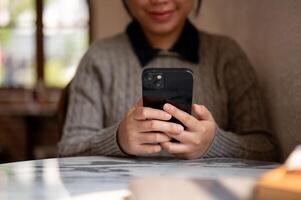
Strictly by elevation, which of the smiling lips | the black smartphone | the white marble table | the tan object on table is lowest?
the white marble table

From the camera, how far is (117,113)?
A: 1.05 meters

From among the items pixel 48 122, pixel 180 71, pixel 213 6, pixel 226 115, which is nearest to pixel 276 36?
pixel 226 115

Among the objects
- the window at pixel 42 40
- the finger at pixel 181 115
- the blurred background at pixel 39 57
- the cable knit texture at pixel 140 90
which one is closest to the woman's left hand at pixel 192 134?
the finger at pixel 181 115

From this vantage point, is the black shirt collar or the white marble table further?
the black shirt collar

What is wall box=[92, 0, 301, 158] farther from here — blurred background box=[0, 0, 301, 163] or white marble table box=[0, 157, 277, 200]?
blurred background box=[0, 0, 301, 163]

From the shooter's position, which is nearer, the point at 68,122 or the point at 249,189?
the point at 249,189

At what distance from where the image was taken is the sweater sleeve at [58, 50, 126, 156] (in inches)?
38.1

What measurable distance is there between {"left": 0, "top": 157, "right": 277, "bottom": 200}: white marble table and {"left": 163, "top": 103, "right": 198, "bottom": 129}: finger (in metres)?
0.07

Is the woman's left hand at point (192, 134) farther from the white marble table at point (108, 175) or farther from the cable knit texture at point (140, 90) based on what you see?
the cable knit texture at point (140, 90)

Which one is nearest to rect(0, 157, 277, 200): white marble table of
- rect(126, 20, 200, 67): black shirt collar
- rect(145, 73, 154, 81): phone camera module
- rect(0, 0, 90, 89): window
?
rect(145, 73, 154, 81): phone camera module

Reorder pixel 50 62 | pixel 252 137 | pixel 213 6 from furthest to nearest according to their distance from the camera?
pixel 50 62 < pixel 213 6 < pixel 252 137

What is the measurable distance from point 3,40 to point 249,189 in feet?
9.67

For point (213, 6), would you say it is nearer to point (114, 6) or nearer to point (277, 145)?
point (277, 145)

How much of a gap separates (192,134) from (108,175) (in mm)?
174
